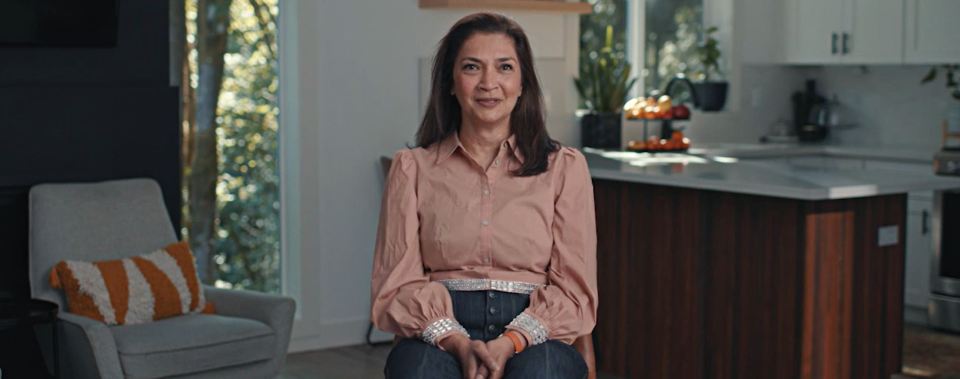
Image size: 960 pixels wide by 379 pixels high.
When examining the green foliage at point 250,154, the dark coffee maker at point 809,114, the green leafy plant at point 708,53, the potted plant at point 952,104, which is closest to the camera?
the green foliage at point 250,154

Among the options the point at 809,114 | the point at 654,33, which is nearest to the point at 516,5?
the point at 654,33

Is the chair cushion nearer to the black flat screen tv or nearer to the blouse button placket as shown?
the black flat screen tv

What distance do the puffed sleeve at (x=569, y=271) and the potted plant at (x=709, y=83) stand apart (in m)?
Answer: 4.09

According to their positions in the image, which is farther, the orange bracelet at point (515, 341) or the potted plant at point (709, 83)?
the potted plant at point (709, 83)

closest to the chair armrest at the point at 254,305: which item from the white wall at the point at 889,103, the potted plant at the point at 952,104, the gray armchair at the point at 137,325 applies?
the gray armchair at the point at 137,325

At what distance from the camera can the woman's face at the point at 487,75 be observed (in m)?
2.72

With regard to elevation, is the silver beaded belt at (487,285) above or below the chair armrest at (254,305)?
above

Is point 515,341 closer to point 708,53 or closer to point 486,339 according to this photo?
point 486,339

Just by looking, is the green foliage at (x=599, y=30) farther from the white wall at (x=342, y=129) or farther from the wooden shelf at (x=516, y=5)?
the white wall at (x=342, y=129)

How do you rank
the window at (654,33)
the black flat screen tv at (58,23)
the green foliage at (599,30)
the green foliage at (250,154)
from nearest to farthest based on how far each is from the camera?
the black flat screen tv at (58,23), the green foliage at (250,154), the green foliage at (599,30), the window at (654,33)

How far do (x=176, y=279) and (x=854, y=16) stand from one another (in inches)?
153

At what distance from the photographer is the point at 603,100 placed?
20.3 ft

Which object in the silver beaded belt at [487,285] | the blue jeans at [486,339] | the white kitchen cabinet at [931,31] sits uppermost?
the white kitchen cabinet at [931,31]

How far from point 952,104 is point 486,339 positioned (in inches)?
181
